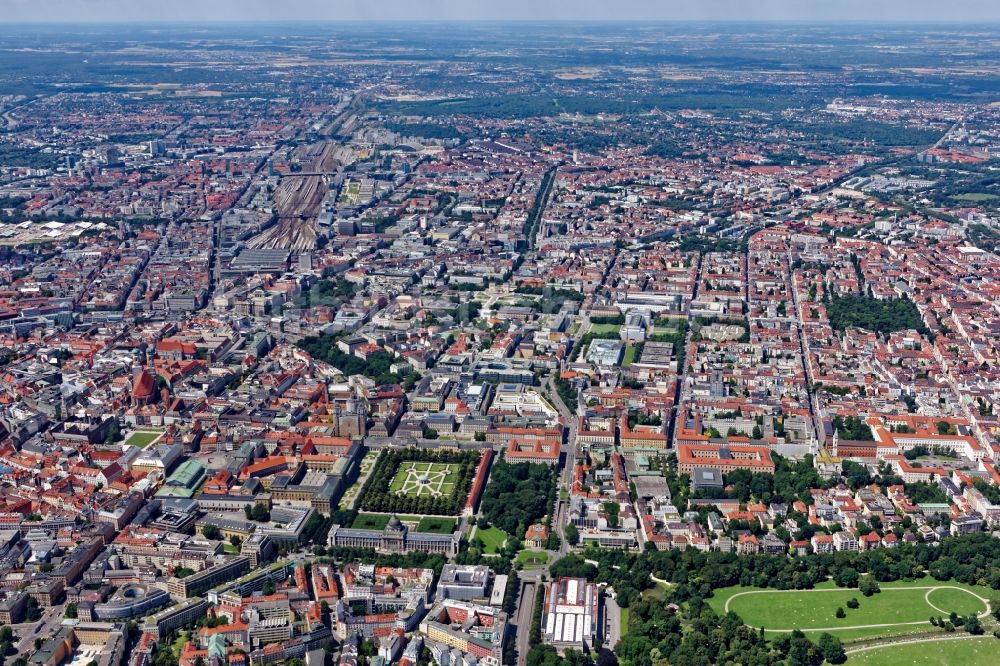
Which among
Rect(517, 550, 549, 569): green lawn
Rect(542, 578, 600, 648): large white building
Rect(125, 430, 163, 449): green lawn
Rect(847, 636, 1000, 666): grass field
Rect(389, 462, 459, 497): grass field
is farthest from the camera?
Rect(125, 430, 163, 449): green lawn

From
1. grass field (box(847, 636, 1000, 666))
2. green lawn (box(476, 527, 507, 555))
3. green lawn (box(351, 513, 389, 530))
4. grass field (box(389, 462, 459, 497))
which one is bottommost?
grass field (box(389, 462, 459, 497))

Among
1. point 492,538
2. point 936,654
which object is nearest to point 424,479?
point 492,538

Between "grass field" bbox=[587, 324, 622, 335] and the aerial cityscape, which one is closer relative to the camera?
the aerial cityscape

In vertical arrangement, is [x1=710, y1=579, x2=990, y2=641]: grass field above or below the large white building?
below

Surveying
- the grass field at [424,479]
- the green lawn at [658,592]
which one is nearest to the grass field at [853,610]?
the green lawn at [658,592]

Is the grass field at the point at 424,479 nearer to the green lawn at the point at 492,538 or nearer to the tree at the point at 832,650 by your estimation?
the green lawn at the point at 492,538

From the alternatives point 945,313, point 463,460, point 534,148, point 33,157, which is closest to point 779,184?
point 534,148

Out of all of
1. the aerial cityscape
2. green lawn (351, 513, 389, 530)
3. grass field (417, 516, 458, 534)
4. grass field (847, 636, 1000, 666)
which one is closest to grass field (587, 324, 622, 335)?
the aerial cityscape

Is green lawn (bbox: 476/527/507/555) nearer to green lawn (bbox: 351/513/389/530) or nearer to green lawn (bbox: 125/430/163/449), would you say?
green lawn (bbox: 351/513/389/530)
